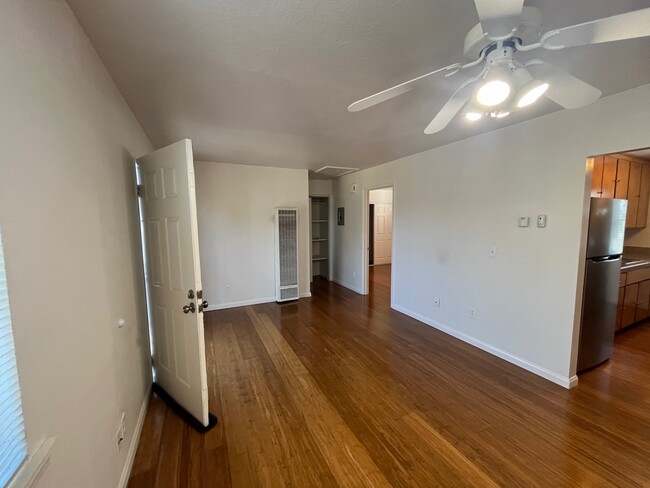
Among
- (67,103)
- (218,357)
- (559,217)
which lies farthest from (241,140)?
(559,217)

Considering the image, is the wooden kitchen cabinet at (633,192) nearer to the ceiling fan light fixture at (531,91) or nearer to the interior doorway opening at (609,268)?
the interior doorway opening at (609,268)

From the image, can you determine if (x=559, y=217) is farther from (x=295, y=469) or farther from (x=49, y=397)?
(x=49, y=397)

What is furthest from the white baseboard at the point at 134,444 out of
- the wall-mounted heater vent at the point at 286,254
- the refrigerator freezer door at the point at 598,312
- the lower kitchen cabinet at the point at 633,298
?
the lower kitchen cabinet at the point at 633,298

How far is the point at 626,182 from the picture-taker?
10.3 ft

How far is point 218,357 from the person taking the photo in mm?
2795

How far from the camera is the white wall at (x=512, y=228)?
2.14 metres

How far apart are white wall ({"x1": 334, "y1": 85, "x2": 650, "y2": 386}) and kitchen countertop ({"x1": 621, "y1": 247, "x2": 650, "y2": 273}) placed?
164 centimetres

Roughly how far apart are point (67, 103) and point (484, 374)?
11.3ft

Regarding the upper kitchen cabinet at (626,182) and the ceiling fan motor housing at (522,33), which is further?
the upper kitchen cabinet at (626,182)

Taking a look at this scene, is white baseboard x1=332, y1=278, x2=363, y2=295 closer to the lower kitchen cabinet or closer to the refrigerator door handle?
the refrigerator door handle

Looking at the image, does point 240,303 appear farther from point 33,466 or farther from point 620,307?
point 620,307

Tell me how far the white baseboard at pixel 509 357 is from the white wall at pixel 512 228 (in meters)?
0.01

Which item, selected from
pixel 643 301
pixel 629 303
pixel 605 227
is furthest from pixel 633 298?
pixel 605 227

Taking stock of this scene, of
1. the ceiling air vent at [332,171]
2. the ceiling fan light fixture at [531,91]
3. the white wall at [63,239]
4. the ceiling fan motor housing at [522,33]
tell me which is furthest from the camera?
the ceiling air vent at [332,171]
